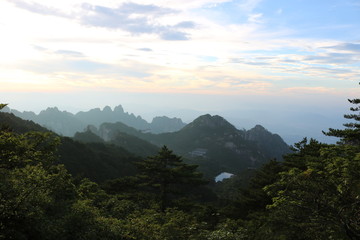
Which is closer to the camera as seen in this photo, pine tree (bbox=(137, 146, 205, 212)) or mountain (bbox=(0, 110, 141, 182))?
pine tree (bbox=(137, 146, 205, 212))

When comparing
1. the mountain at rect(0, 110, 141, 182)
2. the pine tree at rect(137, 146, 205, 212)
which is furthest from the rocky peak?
the pine tree at rect(137, 146, 205, 212)

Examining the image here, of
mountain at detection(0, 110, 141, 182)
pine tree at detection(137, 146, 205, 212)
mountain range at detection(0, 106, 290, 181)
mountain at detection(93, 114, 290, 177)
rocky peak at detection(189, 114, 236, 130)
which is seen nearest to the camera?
pine tree at detection(137, 146, 205, 212)

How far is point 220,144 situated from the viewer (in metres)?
174

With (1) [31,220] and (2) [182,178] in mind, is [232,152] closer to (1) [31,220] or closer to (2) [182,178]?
(2) [182,178]

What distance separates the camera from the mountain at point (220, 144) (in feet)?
502

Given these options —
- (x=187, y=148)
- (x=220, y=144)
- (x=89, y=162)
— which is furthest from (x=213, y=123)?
(x=89, y=162)

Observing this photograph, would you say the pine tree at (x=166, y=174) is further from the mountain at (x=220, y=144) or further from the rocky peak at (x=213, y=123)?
the rocky peak at (x=213, y=123)

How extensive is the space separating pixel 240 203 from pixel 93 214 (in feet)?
63.7

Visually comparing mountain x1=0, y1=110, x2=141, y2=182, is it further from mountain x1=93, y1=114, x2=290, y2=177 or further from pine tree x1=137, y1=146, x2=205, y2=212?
mountain x1=93, y1=114, x2=290, y2=177

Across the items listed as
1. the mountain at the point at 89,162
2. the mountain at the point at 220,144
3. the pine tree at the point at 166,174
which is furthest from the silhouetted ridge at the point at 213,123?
the pine tree at the point at 166,174

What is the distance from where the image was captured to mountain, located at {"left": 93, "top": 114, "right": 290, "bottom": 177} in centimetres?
15312

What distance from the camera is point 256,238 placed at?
1261cm

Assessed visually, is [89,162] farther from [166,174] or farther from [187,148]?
[187,148]

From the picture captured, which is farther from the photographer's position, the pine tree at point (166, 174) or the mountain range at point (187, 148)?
the mountain range at point (187, 148)
